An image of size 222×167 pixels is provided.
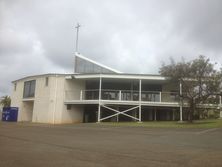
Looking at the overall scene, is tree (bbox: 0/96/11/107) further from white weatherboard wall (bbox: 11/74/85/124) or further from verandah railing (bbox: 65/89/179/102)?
verandah railing (bbox: 65/89/179/102)

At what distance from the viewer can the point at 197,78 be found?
24172 millimetres

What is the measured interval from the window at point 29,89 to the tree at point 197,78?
15.3 meters

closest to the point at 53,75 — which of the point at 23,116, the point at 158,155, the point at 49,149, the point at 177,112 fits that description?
the point at 23,116

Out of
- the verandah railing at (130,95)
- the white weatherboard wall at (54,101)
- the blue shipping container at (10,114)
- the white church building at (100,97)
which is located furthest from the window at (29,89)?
the verandah railing at (130,95)

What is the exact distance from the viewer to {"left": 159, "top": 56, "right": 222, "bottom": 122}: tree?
23.9m

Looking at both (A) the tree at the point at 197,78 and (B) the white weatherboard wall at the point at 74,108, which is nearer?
(A) the tree at the point at 197,78

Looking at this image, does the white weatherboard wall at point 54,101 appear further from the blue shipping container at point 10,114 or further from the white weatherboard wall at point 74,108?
the blue shipping container at point 10,114

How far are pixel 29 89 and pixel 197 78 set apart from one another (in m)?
18.5

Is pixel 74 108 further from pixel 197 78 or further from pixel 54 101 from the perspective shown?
pixel 197 78

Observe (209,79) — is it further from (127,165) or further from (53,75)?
(127,165)

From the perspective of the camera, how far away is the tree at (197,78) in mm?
23922

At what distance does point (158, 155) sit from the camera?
9844 millimetres

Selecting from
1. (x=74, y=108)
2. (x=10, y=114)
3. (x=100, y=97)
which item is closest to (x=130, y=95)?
(x=100, y=97)

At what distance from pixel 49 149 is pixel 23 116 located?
991 inches
